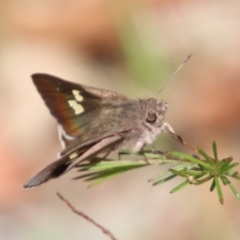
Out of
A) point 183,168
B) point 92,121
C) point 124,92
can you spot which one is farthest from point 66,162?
point 124,92

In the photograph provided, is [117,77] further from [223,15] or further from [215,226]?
[215,226]

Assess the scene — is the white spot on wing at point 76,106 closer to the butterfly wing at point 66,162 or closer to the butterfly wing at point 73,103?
the butterfly wing at point 73,103

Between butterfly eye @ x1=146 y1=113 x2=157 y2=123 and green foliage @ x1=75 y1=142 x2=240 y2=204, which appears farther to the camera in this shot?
butterfly eye @ x1=146 y1=113 x2=157 y2=123

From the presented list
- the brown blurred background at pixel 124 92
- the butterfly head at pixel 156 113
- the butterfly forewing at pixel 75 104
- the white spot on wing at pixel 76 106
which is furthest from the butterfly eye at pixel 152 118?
the brown blurred background at pixel 124 92

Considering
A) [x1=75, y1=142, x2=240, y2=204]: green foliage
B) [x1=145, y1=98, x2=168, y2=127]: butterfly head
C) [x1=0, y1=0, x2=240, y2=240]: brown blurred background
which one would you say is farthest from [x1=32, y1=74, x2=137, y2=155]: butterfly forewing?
[x1=0, y1=0, x2=240, y2=240]: brown blurred background

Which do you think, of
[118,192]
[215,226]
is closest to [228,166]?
[215,226]

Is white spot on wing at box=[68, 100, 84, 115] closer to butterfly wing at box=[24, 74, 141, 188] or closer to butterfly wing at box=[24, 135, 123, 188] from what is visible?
butterfly wing at box=[24, 74, 141, 188]
